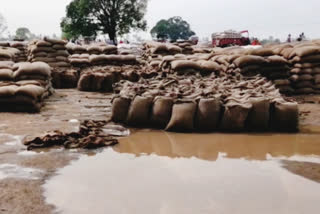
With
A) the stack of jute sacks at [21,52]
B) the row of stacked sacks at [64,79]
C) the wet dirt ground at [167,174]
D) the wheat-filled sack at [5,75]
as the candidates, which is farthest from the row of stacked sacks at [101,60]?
the wet dirt ground at [167,174]

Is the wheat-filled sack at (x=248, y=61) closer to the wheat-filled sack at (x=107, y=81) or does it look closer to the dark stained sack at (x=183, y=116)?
the wheat-filled sack at (x=107, y=81)

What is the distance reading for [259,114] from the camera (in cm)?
448

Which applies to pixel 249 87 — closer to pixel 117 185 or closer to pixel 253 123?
pixel 253 123

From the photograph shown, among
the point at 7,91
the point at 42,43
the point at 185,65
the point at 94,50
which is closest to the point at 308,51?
the point at 185,65

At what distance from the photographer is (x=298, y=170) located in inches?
125

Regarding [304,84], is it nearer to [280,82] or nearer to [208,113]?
[280,82]

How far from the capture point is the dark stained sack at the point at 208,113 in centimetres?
450

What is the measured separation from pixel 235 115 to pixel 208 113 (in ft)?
0.97

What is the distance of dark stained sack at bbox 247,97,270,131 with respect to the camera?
14.6 feet

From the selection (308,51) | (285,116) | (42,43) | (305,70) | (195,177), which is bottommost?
(195,177)

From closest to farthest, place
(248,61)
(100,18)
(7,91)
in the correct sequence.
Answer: (7,91), (248,61), (100,18)

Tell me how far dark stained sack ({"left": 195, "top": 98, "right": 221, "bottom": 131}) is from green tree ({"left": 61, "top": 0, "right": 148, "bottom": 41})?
1189 inches

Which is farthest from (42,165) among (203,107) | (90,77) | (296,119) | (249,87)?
(90,77)

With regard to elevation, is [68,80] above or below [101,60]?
below
